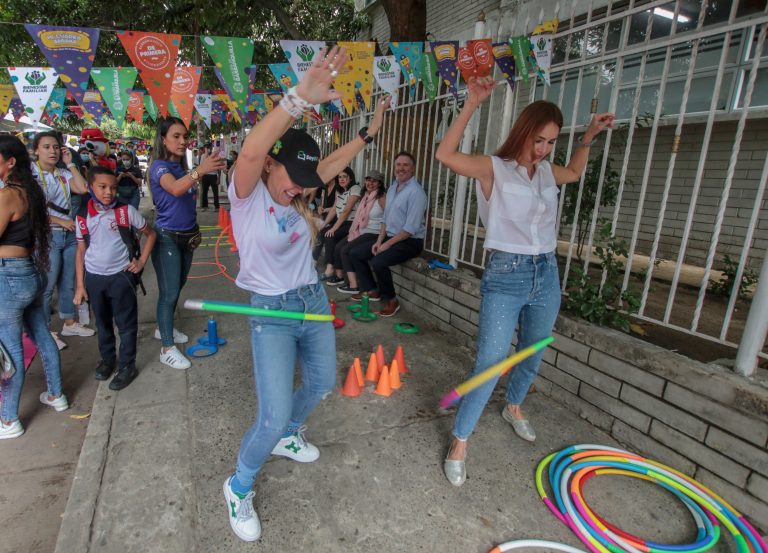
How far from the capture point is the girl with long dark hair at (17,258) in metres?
2.78

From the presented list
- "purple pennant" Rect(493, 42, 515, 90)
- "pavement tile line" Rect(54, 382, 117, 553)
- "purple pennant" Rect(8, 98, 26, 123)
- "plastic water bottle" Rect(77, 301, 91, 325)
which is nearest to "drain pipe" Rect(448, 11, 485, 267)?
"purple pennant" Rect(493, 42, 515, 90)

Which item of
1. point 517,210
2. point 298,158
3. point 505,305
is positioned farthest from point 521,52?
point 298,158

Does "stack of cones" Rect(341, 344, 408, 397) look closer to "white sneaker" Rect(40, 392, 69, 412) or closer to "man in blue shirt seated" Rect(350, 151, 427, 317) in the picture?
"man in blue shirt seated" Rect(350, 151, 427, 317)

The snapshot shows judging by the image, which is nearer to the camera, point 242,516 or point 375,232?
point 242,516

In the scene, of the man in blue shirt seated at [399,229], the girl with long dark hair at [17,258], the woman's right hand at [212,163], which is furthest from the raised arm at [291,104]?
the man in blue shirt seated at [399,229]

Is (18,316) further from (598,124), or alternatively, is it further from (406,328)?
(598,124)

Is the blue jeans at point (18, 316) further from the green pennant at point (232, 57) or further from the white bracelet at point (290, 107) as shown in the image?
the green pennant at point (232, 57)

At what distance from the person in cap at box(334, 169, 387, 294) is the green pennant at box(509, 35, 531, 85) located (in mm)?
2449

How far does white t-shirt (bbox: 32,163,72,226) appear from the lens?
440cm

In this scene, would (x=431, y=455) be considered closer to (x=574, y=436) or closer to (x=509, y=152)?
(x=574, y=436)

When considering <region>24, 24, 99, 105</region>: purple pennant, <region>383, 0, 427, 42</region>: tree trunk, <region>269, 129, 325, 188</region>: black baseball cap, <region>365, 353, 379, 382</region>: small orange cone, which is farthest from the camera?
<region>383, 0, 427, 42</region>: tree trunk

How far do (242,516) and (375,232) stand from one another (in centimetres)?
427

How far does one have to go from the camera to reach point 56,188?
14.8ft

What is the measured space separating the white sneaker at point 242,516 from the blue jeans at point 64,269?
3.67m
